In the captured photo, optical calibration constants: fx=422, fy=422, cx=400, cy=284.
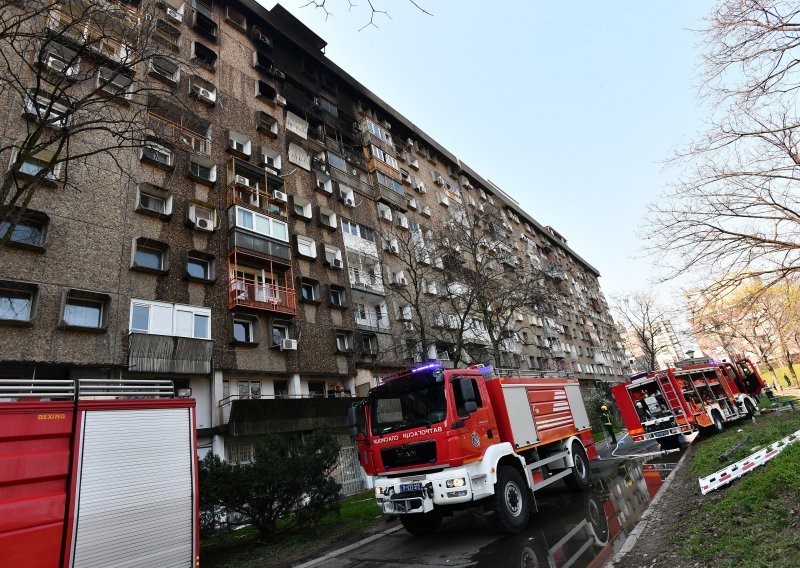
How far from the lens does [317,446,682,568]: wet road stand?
6172mm

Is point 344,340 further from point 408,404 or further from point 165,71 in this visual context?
point 165,71

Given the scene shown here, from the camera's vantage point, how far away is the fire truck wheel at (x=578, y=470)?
10.5 m

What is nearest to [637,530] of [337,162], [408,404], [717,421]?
[408,404]

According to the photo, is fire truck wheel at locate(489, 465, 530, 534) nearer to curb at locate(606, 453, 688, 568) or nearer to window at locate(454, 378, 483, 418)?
window at locate(454, 378, 483, 418)

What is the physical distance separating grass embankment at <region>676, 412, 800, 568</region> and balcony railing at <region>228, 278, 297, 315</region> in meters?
16.7

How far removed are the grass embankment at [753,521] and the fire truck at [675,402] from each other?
795cm

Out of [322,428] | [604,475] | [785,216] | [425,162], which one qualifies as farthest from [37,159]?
[425,162]

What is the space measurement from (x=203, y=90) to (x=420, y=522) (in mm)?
23513

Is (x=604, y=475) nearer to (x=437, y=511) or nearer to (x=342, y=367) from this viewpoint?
(x=437, y=511)

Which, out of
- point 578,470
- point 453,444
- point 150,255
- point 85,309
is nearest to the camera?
point 453,444

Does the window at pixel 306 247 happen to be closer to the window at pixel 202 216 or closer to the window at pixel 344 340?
the window at pixel 344 340

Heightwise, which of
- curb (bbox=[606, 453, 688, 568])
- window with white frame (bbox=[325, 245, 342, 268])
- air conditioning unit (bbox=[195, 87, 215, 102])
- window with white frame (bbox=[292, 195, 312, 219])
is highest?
air conditioning unit (bbox=[195, 87, 215, 102])

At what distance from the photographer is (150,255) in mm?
16922

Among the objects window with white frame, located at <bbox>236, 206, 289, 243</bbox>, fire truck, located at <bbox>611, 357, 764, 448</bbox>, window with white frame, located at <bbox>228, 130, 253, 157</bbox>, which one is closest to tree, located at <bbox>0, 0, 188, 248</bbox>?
window with white frame, located at <bbox>228, 130, 253, 157</bbox>
